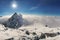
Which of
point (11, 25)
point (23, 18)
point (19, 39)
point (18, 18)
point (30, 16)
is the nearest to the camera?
point (19, 39)

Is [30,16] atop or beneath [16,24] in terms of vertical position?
atop

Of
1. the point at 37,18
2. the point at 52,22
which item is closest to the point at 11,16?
the point at 37,18

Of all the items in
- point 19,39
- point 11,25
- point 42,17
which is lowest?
point 19,39

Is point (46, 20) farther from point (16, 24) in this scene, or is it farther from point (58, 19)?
point (16, 24)

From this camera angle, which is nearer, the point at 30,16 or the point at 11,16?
the point at 11,16

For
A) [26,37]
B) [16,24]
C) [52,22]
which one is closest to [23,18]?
[16,24]

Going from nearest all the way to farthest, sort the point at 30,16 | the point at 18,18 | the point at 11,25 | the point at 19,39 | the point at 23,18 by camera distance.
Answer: the point at 19,39 < the point at 11,25 < the point at 18,18 < the point at 23,18 < the point at 30,16
